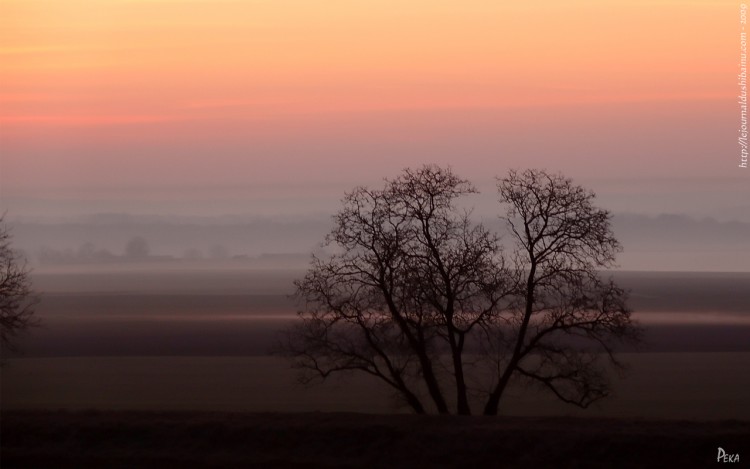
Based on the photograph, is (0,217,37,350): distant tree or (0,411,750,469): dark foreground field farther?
(0,217,37,350): distant tree

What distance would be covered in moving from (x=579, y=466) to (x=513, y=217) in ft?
31.7

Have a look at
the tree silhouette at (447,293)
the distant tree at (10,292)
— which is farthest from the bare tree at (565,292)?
the distant tree at (10,292)

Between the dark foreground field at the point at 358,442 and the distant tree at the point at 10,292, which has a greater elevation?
the distant tree at the point at 10,292

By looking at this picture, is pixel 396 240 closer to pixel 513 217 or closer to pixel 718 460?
pixel 513 217

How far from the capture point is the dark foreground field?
67.1ft

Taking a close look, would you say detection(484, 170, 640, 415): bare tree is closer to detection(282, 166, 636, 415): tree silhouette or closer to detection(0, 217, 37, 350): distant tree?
detection(282, 166, 636, 415): tree silhouette

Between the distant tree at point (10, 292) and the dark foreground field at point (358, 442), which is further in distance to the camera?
the distant tree at point (10, 292)

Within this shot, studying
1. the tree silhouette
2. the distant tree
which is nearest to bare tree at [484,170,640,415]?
the tree silhouette

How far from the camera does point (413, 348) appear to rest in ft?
91.0

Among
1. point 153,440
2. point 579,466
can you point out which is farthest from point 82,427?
point 579,466

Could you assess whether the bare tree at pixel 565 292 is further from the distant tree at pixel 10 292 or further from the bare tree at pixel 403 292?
the distant tree at pixel 10 292

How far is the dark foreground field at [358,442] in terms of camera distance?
20.5 metres

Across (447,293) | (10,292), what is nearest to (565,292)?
(447,293)

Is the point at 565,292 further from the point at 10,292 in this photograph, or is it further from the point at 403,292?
the point at 10,292
